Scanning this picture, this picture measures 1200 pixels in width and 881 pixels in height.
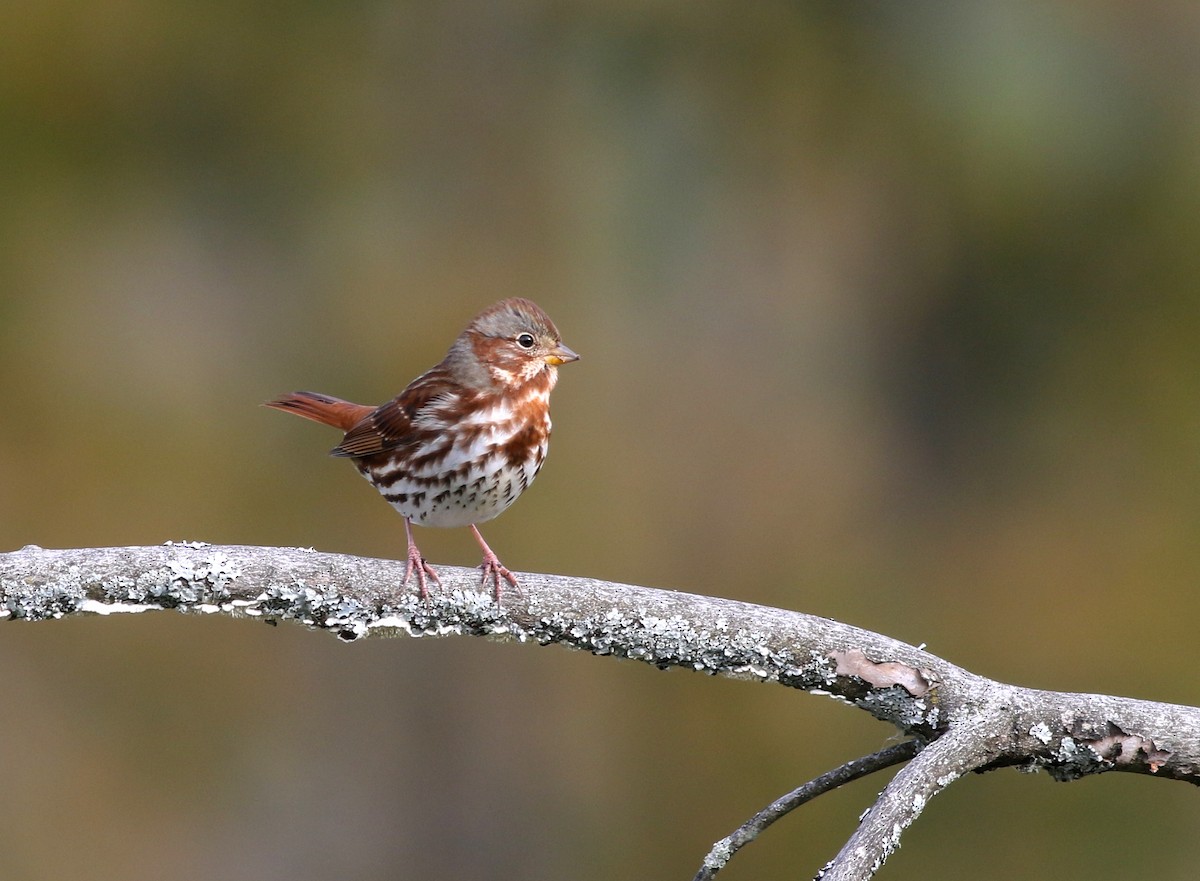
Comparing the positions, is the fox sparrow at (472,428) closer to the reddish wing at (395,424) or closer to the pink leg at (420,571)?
the reddish wing at (395,424)

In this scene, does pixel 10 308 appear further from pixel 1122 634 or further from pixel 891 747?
pixel 1122 634

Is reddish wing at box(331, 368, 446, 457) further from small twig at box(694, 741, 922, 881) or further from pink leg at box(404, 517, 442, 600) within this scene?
small twig at box(694, 741, 922, 881)

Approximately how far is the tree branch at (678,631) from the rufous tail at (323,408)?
1707mm

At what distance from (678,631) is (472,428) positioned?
4.17ft

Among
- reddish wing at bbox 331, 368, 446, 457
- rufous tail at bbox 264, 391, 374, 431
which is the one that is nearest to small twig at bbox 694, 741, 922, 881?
reddish wing at bbox 331, 368, 446, 457

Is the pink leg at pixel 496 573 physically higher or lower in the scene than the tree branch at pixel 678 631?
higher

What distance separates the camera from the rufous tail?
187 inches

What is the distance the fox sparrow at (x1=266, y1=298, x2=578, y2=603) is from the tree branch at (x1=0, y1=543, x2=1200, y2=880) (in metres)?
0.79

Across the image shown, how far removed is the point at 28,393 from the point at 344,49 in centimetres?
276

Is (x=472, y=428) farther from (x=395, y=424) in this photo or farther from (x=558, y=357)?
(x=558, y=357)

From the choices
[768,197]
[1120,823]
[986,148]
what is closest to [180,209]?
[768,197]

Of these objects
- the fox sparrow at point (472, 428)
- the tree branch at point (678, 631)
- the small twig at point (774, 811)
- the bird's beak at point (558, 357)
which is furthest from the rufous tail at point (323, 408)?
the small twig at point (774, 811)

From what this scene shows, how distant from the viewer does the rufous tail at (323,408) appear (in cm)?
475

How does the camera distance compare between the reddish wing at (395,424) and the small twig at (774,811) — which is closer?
the small twig at (774,811)
